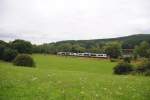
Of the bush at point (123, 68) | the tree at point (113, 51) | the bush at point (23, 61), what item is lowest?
the bush at point (123, 68)

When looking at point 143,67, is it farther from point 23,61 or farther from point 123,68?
point 23,61

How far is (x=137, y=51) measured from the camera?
130 metres

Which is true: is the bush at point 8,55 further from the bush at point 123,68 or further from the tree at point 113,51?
the tree at point 113,51

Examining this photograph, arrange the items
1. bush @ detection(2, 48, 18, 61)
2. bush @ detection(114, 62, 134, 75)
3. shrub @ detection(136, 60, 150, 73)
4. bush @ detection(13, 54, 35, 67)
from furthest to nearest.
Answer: bush @ detection(2, 48, 18, 61) → bush @ detection(13, 54, 35, 67) → bush @ detection(114, 62, 134, 75) → shrub @ detection(136, 60, 150, 73)

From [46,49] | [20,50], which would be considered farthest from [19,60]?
[46,49]

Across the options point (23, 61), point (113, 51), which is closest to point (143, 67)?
point (23, 61)

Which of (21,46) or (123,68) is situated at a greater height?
(21,46)

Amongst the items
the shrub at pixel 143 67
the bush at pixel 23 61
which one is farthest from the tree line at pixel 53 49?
the shrub at pixel 143 67

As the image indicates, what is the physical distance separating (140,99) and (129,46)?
190068mm

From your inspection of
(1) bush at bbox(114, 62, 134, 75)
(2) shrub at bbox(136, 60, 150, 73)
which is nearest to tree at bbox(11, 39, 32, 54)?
(1) bush at bbox(114, 62, 134, 75)

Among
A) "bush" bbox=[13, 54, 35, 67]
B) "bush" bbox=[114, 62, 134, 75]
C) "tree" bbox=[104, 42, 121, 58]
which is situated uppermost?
"tree" bbox=[104, 42, 121, 58]

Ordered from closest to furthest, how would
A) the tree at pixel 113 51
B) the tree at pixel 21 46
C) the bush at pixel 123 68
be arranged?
the bush at pixel 123 68 < the tree at pixel 21 46 < the tree at pixel 113 51

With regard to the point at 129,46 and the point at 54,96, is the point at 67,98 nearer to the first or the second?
the point at 54,96

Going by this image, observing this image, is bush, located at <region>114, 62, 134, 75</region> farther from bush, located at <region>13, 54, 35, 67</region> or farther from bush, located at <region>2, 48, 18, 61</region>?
bush, located at <region>2, 48, 18, 61</region>
